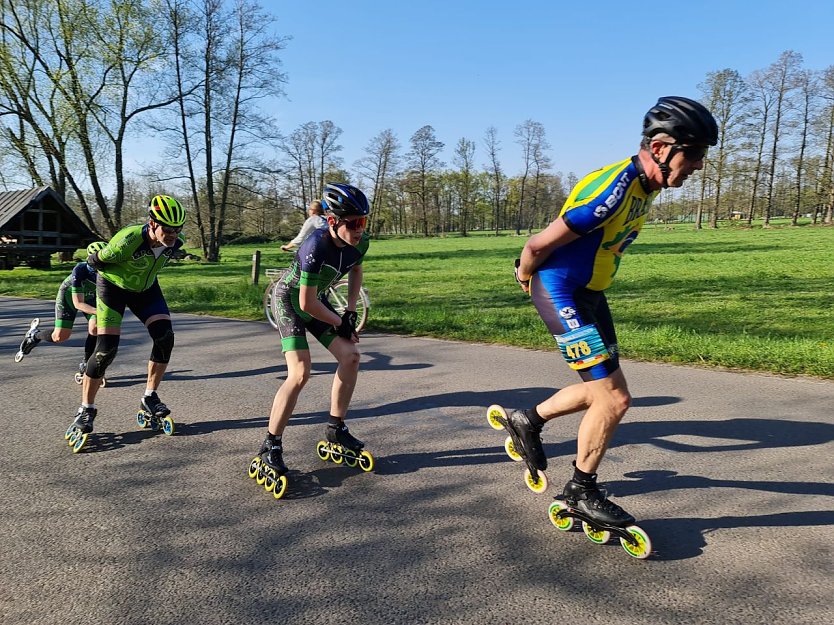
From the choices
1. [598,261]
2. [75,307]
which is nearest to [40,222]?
[75,307]

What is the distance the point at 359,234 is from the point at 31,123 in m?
31.0

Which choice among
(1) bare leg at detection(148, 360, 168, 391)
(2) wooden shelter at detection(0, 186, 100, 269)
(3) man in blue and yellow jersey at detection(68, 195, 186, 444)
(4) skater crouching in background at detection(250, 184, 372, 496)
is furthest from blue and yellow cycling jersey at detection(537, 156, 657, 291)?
(2) wooden shelter at detection(0, 186, 100, 269)

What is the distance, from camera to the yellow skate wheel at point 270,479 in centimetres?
346

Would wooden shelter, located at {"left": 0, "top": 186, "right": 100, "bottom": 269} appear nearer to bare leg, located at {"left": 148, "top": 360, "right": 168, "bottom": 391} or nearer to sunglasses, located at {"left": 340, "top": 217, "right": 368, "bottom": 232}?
bare leg, located at {"left": 148, "top": 360, "right": 168, "bottom": 391}

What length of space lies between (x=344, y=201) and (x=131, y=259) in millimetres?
2192

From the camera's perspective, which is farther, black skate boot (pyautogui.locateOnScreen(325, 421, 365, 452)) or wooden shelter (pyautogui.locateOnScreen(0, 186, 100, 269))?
wooden shelter (pyautogui.locateOnScreen(0, 186, 100, 269))

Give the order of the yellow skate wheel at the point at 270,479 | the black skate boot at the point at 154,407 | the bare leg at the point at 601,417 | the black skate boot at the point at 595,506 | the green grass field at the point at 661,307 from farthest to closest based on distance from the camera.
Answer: the green grass field at the point at 661,307
the black skate boot at the point at 154,407
the yellow skate wheel at the point at 270,479
the bare leg at the point at 601,417
the black skate boot at the point at 595,506

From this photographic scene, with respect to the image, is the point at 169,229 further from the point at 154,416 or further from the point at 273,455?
the point at 273,455

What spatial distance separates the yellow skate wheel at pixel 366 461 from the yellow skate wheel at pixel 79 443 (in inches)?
83.2

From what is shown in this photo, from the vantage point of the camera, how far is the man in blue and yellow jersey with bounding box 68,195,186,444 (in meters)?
4.45

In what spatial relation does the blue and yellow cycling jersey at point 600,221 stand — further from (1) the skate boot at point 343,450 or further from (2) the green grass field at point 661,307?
(2) the green grass field at point 661,307

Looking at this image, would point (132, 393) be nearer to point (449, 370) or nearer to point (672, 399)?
point (449, 370)

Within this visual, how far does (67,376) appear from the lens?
658 centimetres

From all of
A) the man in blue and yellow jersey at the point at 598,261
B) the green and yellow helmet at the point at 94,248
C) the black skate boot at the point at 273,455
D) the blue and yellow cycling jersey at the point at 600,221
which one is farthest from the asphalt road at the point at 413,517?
the green and yellow helmet at the point at 94,248
